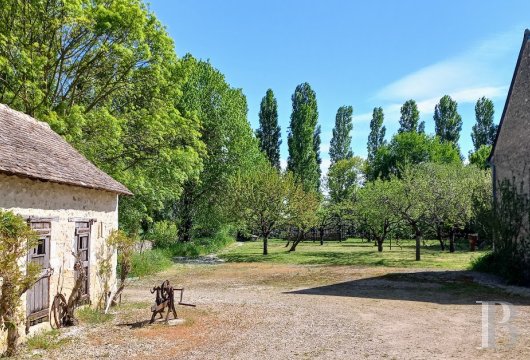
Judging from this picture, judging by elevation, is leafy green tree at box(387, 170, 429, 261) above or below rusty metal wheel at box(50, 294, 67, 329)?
above

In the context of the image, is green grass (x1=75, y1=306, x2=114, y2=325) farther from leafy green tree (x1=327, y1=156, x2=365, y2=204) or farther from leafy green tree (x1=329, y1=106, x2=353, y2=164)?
leafy green tree (x1=329, y1=106, x2=353, y2=164)

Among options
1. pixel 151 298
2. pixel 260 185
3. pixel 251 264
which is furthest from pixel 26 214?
pixel 260 185

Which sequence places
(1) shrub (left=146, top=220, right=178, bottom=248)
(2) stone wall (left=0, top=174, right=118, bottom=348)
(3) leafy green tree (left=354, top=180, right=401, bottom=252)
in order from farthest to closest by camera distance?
(1) shrub (left=146, top=220, right=178, bottom=248) < (3) leafy green tree (left=354, top=180, right=401, bottom=252) < (2) stone wall (left=0, top=174, right=118, bottom=348)

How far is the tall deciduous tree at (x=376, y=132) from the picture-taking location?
65062 mm

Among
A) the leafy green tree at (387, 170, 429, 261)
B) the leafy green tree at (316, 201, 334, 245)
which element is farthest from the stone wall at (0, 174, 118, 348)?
the leafy green tree at (316, 201, 334, 245)

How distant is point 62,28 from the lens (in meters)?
18.1

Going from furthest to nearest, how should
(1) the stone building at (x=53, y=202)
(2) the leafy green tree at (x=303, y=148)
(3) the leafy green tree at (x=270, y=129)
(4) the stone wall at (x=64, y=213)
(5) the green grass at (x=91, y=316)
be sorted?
1. (3) the leafy green tree at (x=270, y=129)
2. (2) the leafy green tree at (x=303, y=148)
3. (5) the green grass at (x=91, y=316)
4. (1) the stone building at (x=53, y=202)
5. (4) the stone wall at (x=64, y=213)

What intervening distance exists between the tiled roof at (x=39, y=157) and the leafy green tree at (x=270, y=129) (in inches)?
1615

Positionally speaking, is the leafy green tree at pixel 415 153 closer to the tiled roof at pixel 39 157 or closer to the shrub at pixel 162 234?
the shrub at pixel 162 234

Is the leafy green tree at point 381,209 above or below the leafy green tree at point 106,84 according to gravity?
below

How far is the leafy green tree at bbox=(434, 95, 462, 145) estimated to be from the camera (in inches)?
2475

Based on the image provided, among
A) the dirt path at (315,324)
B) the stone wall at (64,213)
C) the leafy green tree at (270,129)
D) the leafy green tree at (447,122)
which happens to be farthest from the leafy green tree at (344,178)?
the stone wall at (64,213)

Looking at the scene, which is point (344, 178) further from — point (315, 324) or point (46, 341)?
point (46, 341)

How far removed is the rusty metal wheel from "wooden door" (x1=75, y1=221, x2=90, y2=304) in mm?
1113
